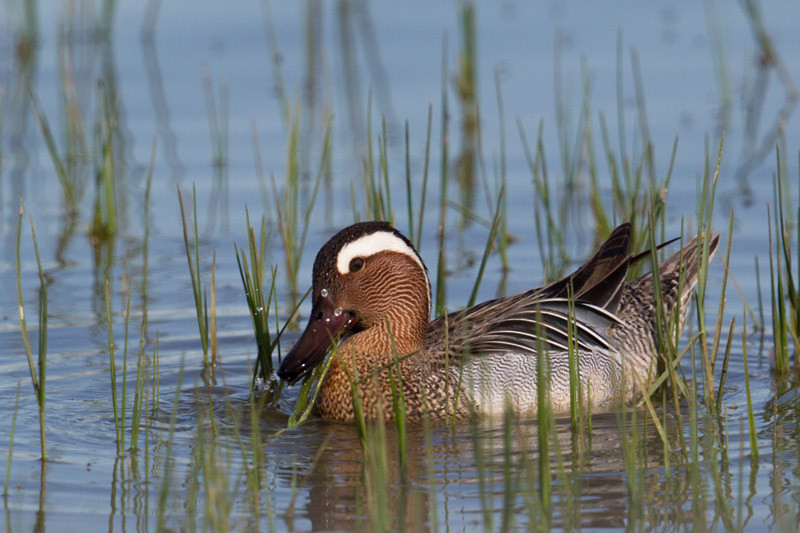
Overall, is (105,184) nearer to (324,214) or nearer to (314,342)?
(324,214)

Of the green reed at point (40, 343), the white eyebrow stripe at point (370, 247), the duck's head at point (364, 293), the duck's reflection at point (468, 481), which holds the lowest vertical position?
the duck's reflection at point (468, 481)

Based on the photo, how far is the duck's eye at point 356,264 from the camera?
6.16 meters

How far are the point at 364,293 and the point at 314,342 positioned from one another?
363 mm

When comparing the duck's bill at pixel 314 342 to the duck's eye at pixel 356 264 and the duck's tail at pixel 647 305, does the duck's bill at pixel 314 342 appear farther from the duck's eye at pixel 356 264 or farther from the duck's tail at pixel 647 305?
the duck's tail at pixel 647 305

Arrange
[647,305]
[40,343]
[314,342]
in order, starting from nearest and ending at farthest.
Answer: [40,343], [314,342], [647,305]

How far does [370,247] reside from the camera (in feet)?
20.2

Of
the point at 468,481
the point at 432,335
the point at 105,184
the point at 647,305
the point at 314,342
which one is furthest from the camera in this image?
the point at 105,184

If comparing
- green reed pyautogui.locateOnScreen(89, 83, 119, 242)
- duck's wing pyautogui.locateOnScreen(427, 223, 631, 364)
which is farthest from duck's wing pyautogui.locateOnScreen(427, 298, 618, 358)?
green reed pyautogui.locateOnScreen(89, 83, 119, 242)

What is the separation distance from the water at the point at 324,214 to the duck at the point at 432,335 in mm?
210

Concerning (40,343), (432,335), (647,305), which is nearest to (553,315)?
(432,335)

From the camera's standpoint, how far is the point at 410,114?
10.8 m

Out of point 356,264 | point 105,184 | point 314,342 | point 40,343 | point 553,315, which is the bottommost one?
point 40,343

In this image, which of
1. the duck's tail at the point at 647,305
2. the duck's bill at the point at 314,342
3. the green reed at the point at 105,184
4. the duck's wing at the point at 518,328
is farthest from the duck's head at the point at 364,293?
the green reed at the point at 105,184

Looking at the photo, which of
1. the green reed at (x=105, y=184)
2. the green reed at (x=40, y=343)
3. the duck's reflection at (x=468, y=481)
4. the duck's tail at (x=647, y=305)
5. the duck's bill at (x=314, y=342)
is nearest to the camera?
the duck's reflection at (x=468, y=481)
